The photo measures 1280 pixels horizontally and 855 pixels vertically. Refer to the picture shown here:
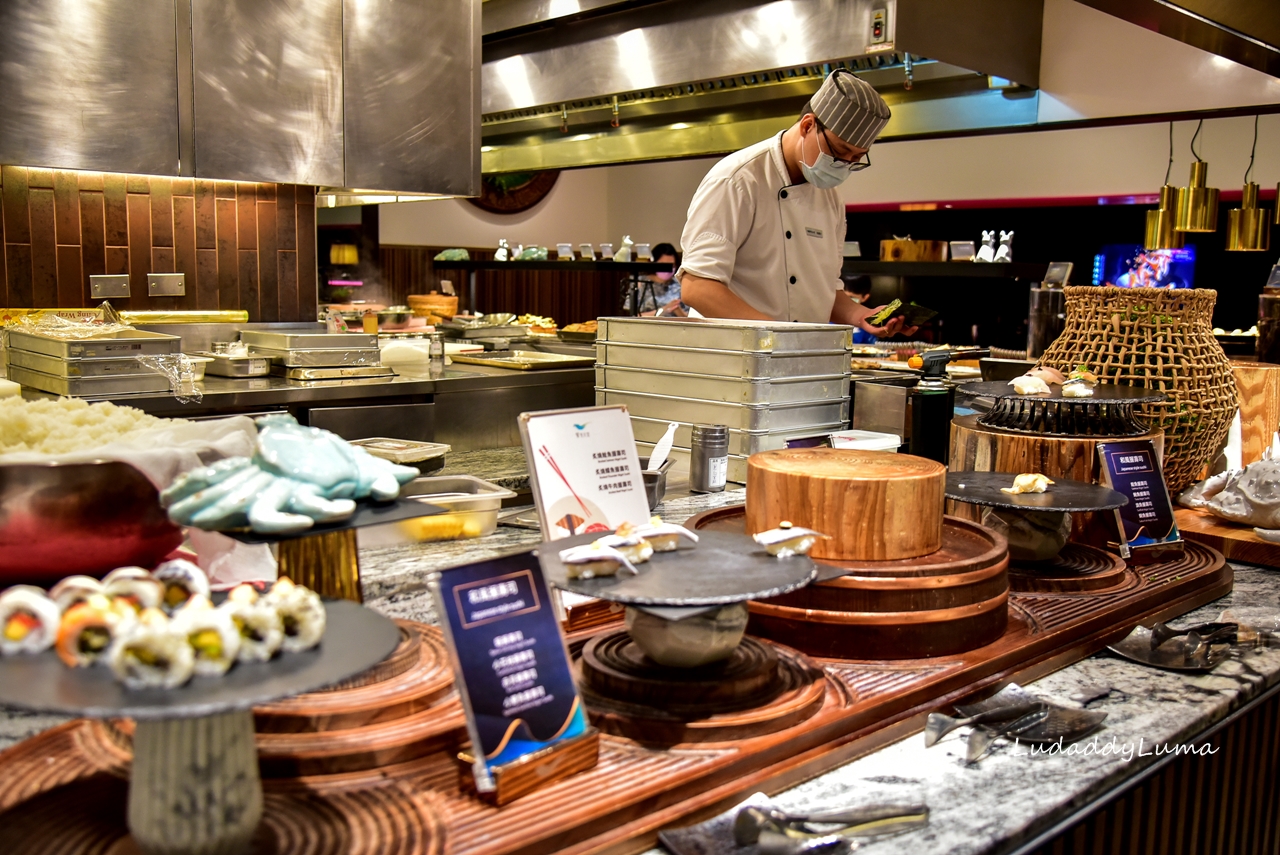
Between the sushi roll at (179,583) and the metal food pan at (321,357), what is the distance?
3175 mm

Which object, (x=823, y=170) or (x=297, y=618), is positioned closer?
(x=297, y=618)

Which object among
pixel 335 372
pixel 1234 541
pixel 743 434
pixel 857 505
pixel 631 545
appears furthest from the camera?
pixel 335 372

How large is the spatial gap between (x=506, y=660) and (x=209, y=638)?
12.1 inches

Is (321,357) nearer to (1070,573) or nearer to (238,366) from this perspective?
(238,366)

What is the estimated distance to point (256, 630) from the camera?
2.52ft

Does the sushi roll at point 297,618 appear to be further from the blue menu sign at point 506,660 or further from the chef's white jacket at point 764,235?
the chef's white jacket at point 764,235

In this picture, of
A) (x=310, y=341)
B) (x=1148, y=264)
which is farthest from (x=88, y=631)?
(x=1148, y=264)

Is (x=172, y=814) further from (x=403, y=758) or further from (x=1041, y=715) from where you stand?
(x=1041, y=715)

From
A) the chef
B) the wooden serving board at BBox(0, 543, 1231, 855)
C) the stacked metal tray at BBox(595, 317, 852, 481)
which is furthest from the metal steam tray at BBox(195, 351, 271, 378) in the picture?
the wooden serving board at BBox(0, 543, 1231, 855)

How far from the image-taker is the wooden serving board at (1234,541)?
209cm

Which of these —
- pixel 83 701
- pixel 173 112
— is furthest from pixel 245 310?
pixel 83 701

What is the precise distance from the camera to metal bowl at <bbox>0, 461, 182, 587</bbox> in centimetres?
100

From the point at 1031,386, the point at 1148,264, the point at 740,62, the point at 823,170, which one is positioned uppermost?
the point at 740,62

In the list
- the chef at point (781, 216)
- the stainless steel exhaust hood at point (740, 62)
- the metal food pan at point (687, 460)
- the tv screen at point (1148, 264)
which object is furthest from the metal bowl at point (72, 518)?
the tv screen at point (1148, 264)
